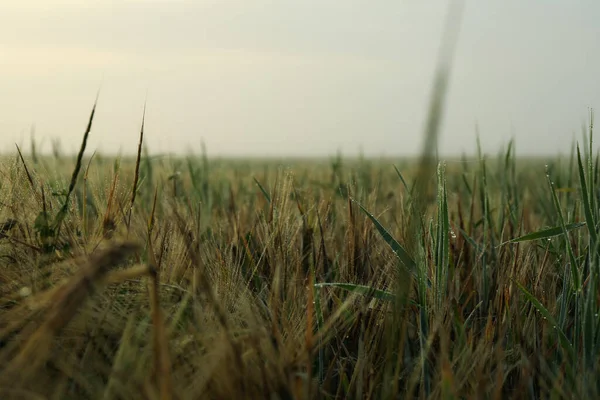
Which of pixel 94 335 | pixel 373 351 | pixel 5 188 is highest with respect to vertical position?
pixel 5 188

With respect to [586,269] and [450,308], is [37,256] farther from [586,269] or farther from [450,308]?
[586,269]

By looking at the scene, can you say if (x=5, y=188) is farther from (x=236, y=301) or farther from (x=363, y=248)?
(x=363, y=248)

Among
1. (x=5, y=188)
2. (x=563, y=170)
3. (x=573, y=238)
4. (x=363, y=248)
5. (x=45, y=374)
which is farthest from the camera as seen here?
(x=563, y=170)

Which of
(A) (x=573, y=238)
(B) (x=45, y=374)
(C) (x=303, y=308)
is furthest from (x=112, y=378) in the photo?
(A) (x=573, y=238)

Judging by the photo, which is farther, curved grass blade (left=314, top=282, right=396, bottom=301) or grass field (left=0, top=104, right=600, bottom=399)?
curved grass blade (left=314, top=282, right=396, bottom=301)

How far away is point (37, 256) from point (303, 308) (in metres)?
0.48

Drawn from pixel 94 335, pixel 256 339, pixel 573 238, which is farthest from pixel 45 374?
pixel 573 238

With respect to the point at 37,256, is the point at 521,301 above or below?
below

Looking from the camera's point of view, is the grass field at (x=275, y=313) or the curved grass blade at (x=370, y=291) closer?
the grass field at (x=275, y=313)

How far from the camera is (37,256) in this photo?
1.05m

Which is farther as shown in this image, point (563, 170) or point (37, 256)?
point (563, 170)

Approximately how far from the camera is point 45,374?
81 centimetres

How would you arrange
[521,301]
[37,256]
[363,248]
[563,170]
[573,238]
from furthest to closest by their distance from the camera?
[563,170]
[573,238]
[363,248]
[521,301]
[37,256]

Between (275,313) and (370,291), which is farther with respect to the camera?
(370,291)
